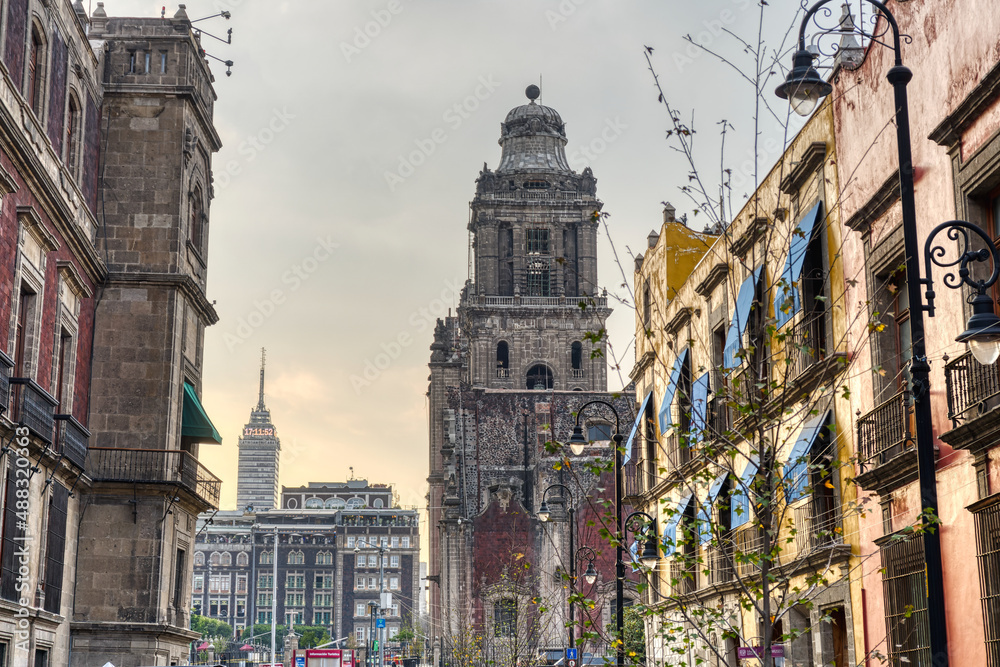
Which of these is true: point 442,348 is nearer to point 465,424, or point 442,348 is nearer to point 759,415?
point 465,424

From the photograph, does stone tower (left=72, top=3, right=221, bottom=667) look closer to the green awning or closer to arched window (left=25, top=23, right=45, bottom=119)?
the green awning

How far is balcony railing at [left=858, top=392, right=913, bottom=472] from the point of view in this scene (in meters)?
16.4

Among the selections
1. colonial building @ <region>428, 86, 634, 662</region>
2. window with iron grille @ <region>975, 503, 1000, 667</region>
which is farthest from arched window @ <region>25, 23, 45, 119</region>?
colonial building @ <region>428, 86, 634, 662</region>

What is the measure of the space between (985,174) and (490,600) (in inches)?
2441

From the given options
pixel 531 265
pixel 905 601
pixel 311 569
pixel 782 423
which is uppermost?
pixel 531 265

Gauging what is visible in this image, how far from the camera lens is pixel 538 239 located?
86.2m

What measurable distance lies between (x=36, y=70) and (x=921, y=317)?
54.6ft

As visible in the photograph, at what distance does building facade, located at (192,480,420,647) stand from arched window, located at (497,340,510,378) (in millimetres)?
84659

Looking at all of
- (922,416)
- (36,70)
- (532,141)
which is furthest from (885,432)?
(532,141)

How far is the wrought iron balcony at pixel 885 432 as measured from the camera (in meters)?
16.4

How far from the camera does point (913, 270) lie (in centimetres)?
1104

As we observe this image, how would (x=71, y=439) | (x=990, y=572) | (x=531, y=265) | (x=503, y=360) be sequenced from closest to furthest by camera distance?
(x=990, y=572) → (x=71, y=439) → (x=503, y=360) → (x=531, y=265)

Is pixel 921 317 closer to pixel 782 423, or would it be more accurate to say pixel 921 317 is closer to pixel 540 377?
pixel 782 423

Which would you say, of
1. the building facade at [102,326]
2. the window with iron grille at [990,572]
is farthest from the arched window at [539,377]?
the window with iron grille at [990,572]
